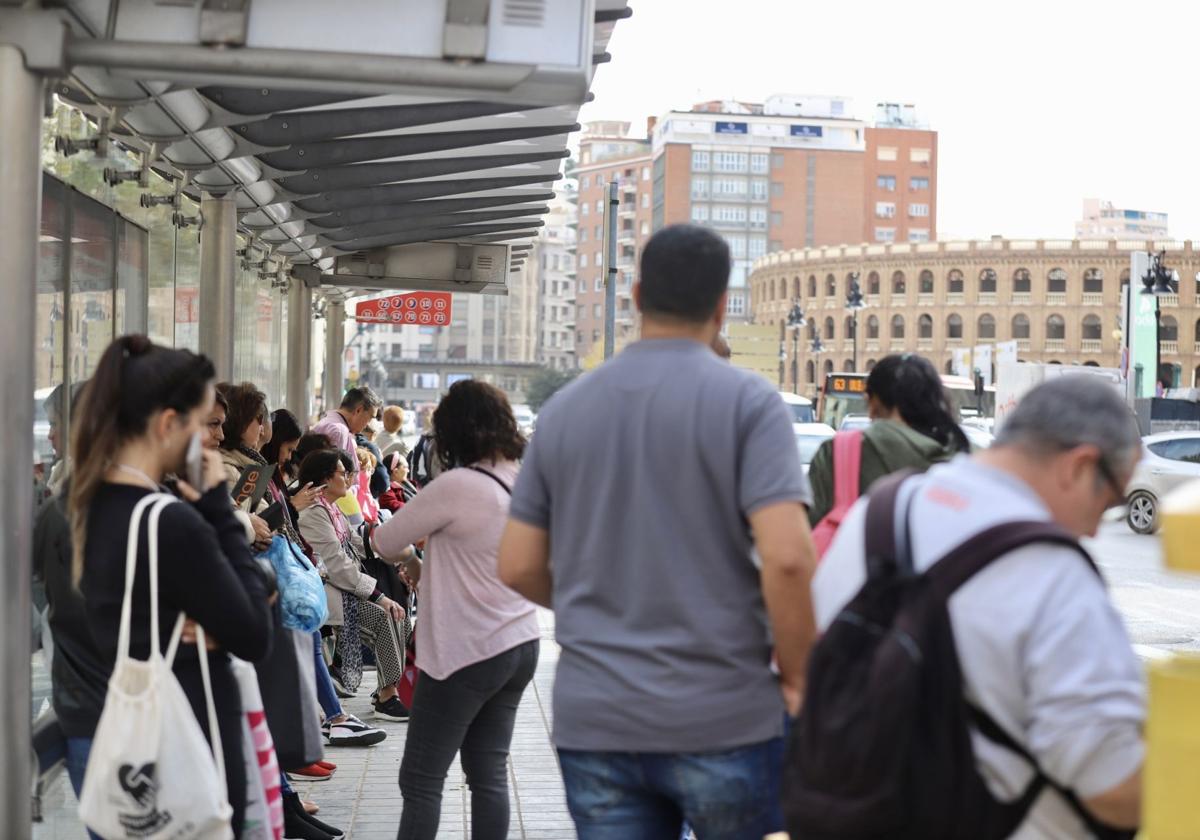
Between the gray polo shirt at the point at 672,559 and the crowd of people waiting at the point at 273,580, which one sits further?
the crowd of people waiting at the point at 273,580

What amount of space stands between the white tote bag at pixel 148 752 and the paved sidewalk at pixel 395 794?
187 cm

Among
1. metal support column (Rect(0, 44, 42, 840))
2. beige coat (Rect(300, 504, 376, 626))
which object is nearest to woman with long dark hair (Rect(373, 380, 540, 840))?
metal support column (Rect(0, 44, 42, 840))

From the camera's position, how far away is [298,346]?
49.6ft

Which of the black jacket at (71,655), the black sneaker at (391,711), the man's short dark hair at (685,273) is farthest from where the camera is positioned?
the black sneaker at (391,711)

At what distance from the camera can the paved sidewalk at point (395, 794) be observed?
6.66 meters

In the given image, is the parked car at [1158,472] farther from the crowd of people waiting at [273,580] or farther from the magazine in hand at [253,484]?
the magazine in hand at [253,484]

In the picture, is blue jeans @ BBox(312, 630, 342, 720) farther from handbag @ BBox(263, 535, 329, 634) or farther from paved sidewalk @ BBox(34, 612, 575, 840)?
handbag @ BBox(263, 535, 329, 634)

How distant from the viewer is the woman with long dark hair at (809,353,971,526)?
4.52 m

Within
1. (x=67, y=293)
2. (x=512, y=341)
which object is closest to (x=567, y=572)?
(x=67, y=293)

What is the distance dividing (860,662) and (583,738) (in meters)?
0.93

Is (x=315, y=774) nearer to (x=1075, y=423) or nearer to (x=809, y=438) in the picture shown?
(x=1075, y=423)

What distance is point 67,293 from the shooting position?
251 inches

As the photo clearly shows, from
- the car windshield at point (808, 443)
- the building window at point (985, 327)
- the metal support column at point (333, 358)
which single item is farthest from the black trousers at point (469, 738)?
the building window at point (985, 327)

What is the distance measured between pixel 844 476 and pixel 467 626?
1.33m
